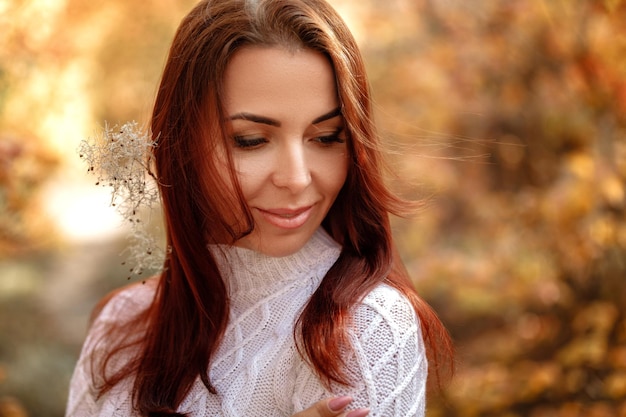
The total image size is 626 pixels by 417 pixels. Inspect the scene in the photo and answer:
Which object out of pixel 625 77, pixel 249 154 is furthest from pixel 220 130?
pixel 625 77

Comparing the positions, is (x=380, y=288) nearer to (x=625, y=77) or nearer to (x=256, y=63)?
(x=256, y=63)

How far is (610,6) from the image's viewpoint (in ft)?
8.96

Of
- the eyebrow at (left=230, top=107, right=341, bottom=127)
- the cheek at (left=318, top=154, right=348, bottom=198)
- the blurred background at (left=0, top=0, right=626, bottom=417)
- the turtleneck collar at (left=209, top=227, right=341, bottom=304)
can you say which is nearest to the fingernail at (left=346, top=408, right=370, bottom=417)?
the turtleneck collar at (left=209, top=227, right=341, bottom=304)

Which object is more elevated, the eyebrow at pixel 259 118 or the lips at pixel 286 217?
the eyebrow at pixel 259 118

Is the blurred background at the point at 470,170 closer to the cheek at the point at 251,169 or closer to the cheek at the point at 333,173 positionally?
the cheek at the point at 333,173

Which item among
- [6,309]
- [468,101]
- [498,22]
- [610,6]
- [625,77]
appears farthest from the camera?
[6,309]

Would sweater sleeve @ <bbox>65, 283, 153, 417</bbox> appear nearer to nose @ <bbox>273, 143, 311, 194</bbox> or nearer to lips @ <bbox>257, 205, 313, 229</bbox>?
lips @ <bbox>257, 205, 313, 229</bbox>

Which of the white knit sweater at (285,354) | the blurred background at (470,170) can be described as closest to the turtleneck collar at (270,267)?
the white knit sweater at (285,354)

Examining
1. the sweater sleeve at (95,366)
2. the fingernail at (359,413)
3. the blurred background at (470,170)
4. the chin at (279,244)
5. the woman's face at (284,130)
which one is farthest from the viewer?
the blurred background at (470,170)

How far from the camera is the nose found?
152 centimetres

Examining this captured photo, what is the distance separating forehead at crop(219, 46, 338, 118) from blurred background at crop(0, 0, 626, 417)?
1501 mm

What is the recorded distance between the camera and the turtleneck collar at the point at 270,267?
5.62 feet

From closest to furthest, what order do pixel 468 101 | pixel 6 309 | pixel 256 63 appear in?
1. pixel 256 63
2. pixel 468 101
3. pixel 6 309

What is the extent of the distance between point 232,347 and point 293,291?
0.60 ft
